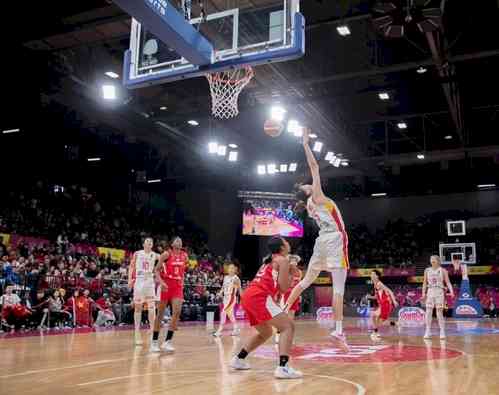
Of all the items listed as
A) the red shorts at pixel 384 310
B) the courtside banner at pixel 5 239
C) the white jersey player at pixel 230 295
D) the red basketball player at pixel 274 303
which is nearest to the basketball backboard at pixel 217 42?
the red basketball player at pixel 274 303

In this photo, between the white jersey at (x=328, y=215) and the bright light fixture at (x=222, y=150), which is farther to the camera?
the bright light fixture at (x=222, y=150)

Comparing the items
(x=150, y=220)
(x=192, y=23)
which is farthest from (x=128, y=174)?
(x=192, y=23)

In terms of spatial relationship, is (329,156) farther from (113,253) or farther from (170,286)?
(170,286)

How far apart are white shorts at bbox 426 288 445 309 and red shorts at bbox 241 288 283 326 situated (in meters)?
6.49

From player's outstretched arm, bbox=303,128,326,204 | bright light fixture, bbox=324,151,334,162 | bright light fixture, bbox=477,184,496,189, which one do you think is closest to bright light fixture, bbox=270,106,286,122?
bright light fixture, bbox=324,151,334,162

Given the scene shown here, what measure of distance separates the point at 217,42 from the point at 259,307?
475 centimetres

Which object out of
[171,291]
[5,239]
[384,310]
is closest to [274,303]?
[171,291]

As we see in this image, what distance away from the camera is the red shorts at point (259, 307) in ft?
17.7

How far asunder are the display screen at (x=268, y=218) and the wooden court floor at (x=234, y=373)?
19.6 metres

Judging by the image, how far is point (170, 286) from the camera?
8180 millimetres

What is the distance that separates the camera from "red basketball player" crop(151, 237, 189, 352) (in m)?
7.99

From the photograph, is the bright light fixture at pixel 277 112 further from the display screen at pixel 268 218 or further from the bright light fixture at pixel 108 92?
the display screen at pixel 268 218

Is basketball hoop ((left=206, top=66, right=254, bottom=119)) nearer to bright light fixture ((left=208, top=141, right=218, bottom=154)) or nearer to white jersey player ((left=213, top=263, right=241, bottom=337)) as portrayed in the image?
white jersey player ((left=213, top=263, right=241, bottom=337))

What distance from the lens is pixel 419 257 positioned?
A: 31.0 m
